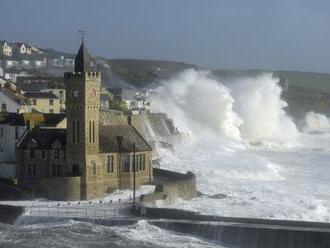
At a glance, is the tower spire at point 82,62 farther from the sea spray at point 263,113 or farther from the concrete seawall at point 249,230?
the sea spray at point 263,113

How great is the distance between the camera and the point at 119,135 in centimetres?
3731

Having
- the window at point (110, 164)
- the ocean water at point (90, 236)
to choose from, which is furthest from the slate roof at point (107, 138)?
the ocean water at point (90, 236)

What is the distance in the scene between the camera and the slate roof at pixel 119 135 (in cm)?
3616

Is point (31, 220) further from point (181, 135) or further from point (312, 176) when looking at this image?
point (181, 135)

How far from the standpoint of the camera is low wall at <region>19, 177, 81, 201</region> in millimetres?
33594

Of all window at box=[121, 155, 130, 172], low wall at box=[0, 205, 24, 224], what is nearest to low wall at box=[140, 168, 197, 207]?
window at box=[121, 155, 130, 172]

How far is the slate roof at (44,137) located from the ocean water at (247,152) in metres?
5.59

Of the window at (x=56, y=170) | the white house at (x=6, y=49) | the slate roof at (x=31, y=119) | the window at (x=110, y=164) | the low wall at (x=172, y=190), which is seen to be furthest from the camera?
the white house at (x=6, y=49)

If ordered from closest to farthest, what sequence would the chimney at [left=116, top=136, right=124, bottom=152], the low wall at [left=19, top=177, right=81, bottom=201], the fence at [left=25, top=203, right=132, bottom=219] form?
the fence at [left=25, top=203, right=132, bottom=219], the low wall at [left=19, top=177, right=81, bottom=201], the chimney at [left=116, top=136, right=124, bottom=152]

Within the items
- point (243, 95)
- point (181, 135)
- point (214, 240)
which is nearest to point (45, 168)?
point (214, 240)

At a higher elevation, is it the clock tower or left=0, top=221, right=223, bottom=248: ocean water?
the clock tower

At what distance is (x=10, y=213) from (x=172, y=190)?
282 inches

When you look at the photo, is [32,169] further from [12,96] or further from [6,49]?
[6,49]

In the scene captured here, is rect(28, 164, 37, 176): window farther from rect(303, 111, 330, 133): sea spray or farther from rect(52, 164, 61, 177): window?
rect(303, 111, 330, 133): sea spray
